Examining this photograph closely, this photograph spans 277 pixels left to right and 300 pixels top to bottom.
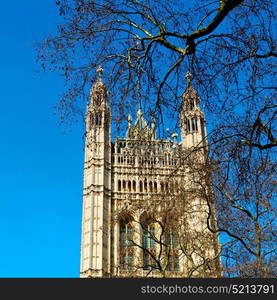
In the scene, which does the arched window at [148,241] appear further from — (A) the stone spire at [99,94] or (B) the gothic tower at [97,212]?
(A) the stone spire at [99,94]

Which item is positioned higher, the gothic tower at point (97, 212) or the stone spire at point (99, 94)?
the gothic tower at point (97, 212)

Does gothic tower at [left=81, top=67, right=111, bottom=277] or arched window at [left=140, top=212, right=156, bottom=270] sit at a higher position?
gothic tower at [left=81, top=67, right=111, bottom=277]

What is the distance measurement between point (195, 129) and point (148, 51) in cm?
3496

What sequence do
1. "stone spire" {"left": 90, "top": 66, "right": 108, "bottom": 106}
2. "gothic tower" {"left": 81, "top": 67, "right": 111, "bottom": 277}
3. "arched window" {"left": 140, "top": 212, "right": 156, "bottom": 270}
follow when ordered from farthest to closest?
"gothic tower" {"left": 81, "top": 67, "right": 111, "bottom": 277} → "arched window" {"left": 140, "top": 212, "right": 156, "bottom": 270} → "stone spire" {"left": 90, "top": 66, "right": 108, "bottom": 106}

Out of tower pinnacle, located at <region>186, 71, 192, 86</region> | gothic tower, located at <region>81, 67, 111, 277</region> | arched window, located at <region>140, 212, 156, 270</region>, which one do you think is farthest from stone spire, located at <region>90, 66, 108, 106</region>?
gothic tower, located at <region>81, 67, 111, 277</region>

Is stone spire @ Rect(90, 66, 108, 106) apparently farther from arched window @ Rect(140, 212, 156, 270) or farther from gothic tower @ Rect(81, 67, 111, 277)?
gothic tower @ Rect(81, 67, 111, 277)

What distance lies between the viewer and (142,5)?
759 centimetres

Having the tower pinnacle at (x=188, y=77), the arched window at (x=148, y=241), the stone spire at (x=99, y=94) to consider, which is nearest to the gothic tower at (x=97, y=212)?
the arched window at (x=148, y=241)

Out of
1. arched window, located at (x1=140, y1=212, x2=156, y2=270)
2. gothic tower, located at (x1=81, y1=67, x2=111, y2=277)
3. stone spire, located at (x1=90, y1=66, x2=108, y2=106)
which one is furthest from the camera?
gothic tower, located at (x1=81, y1=67, x2=111, y2=277)

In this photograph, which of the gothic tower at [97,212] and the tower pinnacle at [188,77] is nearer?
the tower pinnacle at [188,77]

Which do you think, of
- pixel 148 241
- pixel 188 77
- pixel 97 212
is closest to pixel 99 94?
pixel 188 77
